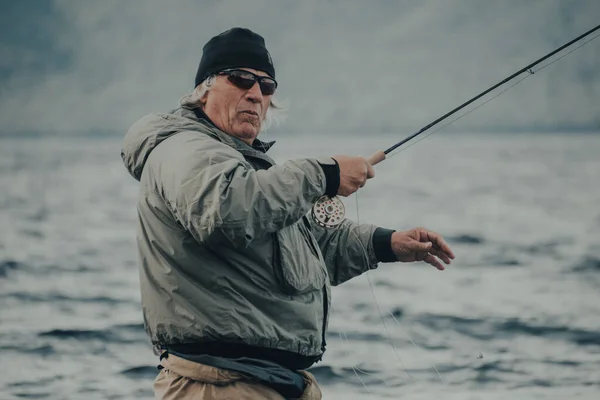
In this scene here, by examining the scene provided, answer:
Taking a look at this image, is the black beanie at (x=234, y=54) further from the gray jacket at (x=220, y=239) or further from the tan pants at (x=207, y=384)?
the tan pants at (x=207, y=384)

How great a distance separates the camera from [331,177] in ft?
8.07

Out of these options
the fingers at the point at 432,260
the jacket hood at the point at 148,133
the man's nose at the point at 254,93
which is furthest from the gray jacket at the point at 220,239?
the fingers at the point at 432,260

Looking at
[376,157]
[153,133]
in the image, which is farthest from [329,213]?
[153,133]

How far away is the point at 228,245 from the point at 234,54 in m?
0.59

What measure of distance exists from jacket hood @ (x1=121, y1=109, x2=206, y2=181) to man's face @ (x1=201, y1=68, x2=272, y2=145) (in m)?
0.10

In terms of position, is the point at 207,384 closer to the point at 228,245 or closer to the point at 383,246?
the point at 228,245

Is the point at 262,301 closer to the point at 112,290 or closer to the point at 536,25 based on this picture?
the point at 112,290

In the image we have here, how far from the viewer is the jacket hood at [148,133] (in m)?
2.51

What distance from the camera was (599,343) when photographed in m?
9.49

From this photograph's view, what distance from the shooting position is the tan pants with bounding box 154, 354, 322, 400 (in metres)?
2.51

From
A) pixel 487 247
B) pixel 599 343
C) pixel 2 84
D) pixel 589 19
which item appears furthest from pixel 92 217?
pixel 2 84

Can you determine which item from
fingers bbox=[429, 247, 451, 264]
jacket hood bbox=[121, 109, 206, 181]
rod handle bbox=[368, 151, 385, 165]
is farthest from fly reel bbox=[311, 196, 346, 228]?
jacket hood bbox=[121, 109, 206, 181]

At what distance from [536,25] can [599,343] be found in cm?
13091

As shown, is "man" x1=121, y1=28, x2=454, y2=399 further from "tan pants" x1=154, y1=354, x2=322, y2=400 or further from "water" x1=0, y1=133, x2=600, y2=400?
"water" x1=0, y1=133, x2=600, y2=400
